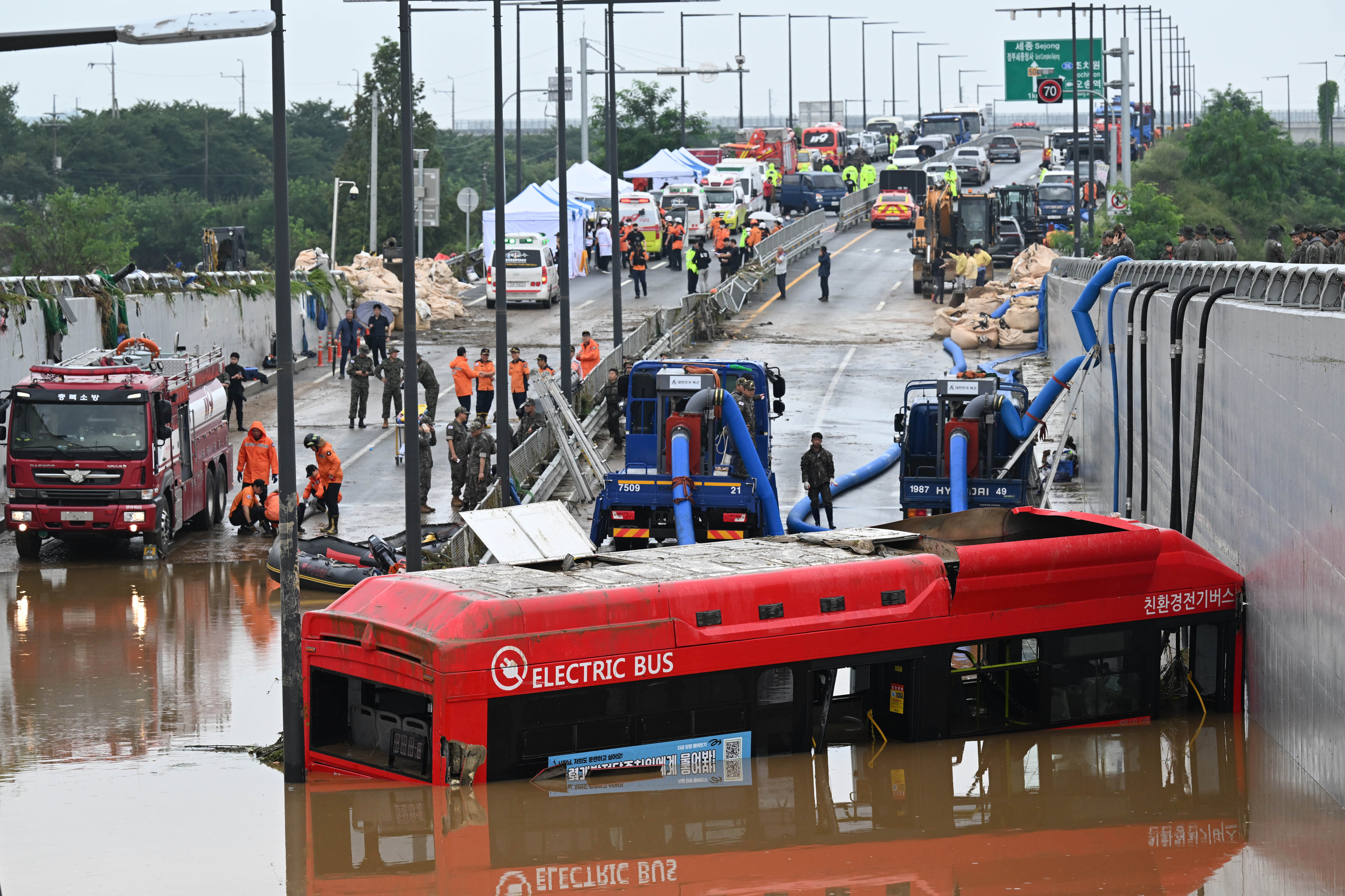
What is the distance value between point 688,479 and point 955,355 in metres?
16.9

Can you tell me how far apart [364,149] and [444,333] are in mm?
49671

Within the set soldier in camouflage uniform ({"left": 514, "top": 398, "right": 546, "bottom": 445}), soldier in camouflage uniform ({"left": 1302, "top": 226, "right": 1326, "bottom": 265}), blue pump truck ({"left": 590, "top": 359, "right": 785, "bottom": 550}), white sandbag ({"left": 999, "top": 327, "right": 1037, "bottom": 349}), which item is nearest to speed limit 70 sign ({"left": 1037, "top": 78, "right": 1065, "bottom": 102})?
white sandbag ({"left": 999, "top": 327, "right": 1037, "bottom": 349})

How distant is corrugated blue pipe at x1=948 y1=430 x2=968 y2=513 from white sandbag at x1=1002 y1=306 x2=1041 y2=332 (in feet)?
73.5

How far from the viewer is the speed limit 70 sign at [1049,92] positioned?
196ft

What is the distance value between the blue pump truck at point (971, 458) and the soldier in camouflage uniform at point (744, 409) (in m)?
2.16

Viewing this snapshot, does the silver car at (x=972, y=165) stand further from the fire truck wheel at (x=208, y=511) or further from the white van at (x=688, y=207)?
the fire truck wheel at (x=208, y=511)

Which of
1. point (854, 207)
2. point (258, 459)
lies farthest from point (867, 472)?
point (854, 207)

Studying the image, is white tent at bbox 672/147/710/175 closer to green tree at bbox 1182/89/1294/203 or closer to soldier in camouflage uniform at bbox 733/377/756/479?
green tree at bbox 1182/89/1294/203

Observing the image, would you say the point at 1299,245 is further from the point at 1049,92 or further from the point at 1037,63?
the point at 1037,63

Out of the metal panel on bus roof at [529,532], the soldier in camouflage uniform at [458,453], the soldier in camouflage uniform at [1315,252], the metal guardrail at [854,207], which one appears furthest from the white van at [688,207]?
the metal panel on bus roof at [529,532]

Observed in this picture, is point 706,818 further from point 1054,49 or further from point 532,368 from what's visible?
point 1054,49

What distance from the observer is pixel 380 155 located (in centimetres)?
8862

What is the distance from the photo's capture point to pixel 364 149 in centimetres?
9469

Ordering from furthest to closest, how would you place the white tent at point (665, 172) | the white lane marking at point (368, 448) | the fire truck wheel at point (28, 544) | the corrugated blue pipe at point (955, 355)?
1. the white tent at point (665, 172)
2. the corrugated blue pipe at point (955, 355)
3. the white lane marking at point (368, 448)
4. the fire truck wheel at point (28, 544)
